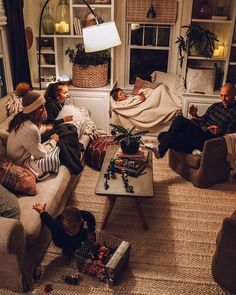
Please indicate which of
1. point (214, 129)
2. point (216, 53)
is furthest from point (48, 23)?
point (214, 129)

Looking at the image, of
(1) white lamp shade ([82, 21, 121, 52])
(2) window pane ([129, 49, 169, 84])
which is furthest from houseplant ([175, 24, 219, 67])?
(1) white lamp shade ([82, 21, 121, 52])

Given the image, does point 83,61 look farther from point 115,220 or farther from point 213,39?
point 115,220

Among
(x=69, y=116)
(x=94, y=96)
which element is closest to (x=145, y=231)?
(x=69, y=116)

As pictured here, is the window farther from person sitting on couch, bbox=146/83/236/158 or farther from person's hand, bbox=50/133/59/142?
person's hand, bbox=50/133/59/142

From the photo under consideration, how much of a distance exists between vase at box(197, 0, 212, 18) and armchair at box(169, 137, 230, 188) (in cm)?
197

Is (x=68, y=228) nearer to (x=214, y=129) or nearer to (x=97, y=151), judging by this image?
(x=97, y=151)

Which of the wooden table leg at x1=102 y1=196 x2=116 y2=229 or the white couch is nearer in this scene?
the white couch

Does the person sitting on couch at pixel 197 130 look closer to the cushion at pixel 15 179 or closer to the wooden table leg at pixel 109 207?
the wooden table leg at pixel 109 207

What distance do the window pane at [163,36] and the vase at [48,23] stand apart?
1.56 m

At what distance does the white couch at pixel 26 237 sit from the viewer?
1.93m

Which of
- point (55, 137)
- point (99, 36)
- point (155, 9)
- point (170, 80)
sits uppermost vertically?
point (155, 9)

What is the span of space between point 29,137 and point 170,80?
2669mm

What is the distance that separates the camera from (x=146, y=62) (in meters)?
4.91

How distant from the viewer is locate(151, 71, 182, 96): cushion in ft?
15.0
